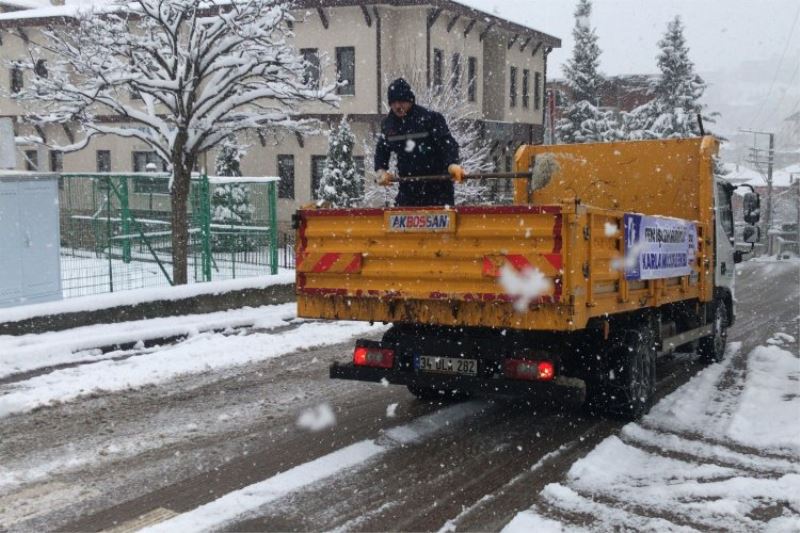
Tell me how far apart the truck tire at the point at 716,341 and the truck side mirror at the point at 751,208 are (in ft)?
3.71

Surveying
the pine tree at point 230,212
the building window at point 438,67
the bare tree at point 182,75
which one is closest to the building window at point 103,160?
the building window at point 438,67

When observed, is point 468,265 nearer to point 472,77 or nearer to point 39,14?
point 472,77

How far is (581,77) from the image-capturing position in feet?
157

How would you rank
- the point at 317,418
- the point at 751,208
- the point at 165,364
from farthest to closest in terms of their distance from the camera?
the point at 751,208 < the point at 165,364 < the point at 317,418

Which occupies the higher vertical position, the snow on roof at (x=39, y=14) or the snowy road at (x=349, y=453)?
the snow on roof at (x=39, y=14)

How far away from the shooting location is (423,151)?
7797mm

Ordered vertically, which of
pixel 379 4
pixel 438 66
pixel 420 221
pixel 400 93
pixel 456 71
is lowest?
pixel 420 221

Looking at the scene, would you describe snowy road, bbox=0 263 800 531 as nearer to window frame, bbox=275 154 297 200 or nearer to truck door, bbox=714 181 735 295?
truck door, bbox=714 181 735 295

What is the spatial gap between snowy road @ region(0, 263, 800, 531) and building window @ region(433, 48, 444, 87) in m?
24.0

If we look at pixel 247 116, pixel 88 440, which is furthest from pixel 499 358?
pixel 247 116

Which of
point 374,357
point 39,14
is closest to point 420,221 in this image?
point 374,357

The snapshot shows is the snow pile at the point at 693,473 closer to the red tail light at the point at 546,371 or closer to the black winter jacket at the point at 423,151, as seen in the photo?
the red tail light at the point at 546,371

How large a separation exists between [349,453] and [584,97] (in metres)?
44.5

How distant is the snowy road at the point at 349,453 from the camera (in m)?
5.01
